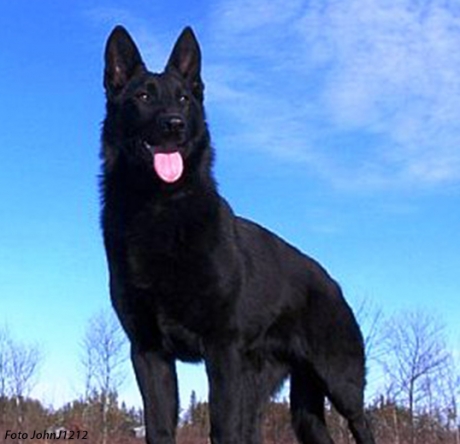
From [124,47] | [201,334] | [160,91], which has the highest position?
[124,47]

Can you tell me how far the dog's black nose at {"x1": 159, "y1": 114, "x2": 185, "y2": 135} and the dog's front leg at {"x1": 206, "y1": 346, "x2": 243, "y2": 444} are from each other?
5.19ft

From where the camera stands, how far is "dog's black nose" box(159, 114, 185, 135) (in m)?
6.05

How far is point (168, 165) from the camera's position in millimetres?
6281

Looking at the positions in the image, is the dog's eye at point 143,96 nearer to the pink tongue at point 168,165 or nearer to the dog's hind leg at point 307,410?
the pink tongue at point 168,165

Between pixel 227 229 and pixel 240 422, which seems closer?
pixel 240 422

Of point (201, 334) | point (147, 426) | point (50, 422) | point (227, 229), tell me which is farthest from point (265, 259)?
point (50, 422)

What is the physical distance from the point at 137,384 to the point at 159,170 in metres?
1.59

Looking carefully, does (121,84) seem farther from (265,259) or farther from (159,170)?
(265,259)

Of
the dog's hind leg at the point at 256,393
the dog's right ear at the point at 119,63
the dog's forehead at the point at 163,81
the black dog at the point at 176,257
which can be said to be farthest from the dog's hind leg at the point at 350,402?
the dog's right ear at the point at 119,63

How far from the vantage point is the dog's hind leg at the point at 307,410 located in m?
7.84

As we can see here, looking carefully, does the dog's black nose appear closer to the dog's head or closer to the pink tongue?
the dog's head

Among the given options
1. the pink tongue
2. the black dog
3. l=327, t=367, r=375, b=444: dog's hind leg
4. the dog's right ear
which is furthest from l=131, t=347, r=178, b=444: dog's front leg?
the dog's right ear

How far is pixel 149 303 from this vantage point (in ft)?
19.8

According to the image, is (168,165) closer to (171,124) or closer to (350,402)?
(171,124)
